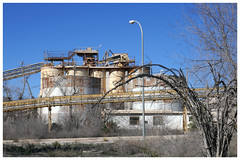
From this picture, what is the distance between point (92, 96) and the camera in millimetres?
32156

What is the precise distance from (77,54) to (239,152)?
42.9m

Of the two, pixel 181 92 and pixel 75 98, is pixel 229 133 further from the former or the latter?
pixel 75 98

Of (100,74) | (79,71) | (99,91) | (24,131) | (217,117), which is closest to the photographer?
(217,117)

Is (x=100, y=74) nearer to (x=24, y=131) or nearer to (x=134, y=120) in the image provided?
(x=134, y=120)

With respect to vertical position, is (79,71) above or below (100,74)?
above

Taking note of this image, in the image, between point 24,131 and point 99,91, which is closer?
point 24,131

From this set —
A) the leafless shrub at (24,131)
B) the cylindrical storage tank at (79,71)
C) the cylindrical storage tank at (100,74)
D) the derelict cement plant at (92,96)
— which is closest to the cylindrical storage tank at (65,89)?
the derelict cement plant at (92,96)

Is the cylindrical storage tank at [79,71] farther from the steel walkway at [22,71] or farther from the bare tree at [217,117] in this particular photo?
the bare tree at [217,117]

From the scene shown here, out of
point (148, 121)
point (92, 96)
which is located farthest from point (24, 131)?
point (148, 121)

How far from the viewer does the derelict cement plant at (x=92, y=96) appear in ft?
102

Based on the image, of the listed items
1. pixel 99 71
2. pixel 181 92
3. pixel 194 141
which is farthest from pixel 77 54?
→ pixel 181 92

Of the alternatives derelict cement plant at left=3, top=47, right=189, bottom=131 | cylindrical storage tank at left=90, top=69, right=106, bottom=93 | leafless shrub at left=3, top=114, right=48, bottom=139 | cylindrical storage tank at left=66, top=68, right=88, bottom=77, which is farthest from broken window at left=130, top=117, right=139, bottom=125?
cylindrical storage tank at left=66, top=68, right=88, bottom=77

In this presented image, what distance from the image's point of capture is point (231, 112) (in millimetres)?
8578

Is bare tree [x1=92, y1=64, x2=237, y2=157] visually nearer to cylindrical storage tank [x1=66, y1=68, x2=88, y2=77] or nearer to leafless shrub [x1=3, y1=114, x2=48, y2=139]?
leafless shrub [x1=3, y1=114, x2=48, y2=139]
